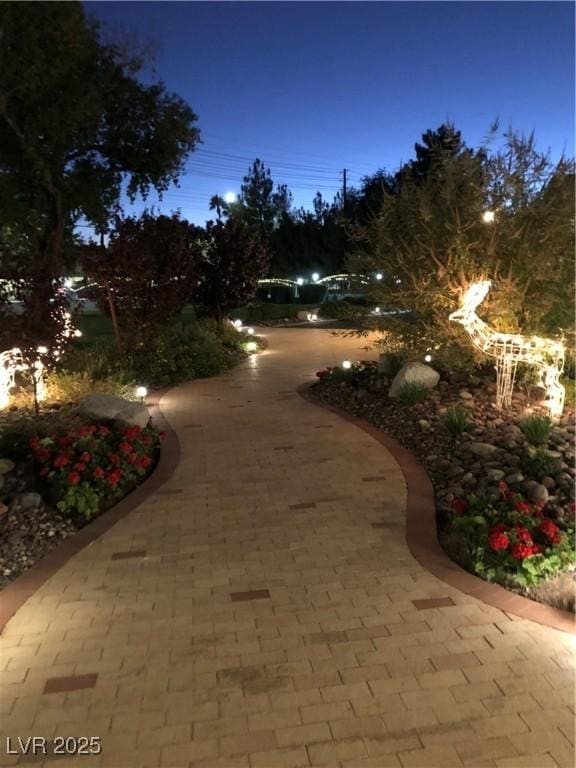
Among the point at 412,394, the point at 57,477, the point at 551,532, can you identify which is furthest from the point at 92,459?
the point at 412,394

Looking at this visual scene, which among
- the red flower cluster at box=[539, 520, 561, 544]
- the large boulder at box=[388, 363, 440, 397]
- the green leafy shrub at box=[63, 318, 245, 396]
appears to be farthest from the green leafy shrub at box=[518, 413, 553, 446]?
the green leafy shrub at box=[63, 318, 245, 396]

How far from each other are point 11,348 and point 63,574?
390 cm

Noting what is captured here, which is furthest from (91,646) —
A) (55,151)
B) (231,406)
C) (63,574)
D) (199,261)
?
(55,151)

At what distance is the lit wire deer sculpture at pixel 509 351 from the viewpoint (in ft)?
24.2

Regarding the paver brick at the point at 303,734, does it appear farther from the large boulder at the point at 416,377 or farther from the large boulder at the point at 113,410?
the large boulder at the point at 416,377

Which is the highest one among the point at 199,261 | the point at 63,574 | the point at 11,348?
the point at 199,261

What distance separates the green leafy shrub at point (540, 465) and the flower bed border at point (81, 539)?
12.0 ft

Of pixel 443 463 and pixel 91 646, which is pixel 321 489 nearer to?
pixel 443 463

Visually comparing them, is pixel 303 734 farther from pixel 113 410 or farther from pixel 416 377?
pixel 416 377

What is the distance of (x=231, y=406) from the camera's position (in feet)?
32.3

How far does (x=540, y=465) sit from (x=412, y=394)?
9.88 ft

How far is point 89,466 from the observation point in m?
5.86

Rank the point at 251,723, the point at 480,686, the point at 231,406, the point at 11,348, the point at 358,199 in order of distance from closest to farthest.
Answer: the point at 251,723
the point at 480,686
the point at 11,348
the point at 231,406
the point at 358,199

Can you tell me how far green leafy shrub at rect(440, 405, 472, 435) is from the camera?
22.4ft
